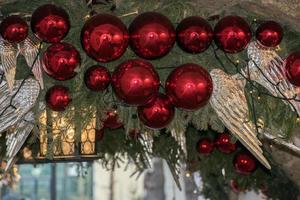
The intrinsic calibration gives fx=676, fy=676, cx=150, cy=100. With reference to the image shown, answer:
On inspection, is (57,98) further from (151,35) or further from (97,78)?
(151,35)

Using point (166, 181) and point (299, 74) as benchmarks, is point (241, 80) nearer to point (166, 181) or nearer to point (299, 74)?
point (299, 74)

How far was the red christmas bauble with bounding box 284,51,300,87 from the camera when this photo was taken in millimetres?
1361

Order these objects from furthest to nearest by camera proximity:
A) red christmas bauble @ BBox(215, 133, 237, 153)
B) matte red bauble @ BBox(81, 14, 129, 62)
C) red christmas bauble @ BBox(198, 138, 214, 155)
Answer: red christmas bauble @ BBox(198, 138, 214, 155), red christmas bauble @ BBox(215, 133, 237, 153), matte red bauble @ BBox(81, 14, 129, 62)

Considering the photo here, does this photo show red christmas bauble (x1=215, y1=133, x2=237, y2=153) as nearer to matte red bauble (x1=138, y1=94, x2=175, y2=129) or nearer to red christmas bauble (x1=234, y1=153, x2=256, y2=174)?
red christmas bauble (x1=234, y1=153, x2=256, y2=174)

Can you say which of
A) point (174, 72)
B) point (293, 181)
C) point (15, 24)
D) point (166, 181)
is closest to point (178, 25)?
point (174, 72)

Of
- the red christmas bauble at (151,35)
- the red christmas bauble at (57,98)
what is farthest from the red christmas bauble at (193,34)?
the red christmas bauble at (57,98)

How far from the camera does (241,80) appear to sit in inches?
54.4

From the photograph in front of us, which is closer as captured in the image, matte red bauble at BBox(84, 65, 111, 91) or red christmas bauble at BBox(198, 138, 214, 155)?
matte red bauble at BBox(84, 65, 111, 91)

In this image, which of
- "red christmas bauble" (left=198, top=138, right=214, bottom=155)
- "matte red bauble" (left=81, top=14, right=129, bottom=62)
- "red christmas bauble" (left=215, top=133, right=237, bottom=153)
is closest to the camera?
"matte red bauble" (left=81, top=14, right=129, bottom=62)

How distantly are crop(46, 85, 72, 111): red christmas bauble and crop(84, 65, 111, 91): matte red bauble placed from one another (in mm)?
63

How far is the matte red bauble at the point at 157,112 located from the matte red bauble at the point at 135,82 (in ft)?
0.21

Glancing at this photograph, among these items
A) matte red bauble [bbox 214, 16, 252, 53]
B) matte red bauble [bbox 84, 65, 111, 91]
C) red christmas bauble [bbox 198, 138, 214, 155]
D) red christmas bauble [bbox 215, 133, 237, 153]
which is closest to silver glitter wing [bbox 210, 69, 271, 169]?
matte red bauble [bbox 214, 16, 252, 53]

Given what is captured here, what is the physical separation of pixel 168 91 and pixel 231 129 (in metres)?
0.17

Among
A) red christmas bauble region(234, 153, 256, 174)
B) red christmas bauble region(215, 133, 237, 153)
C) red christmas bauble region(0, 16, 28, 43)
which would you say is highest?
red christmas bauble region(0, 16, 28, 43)
